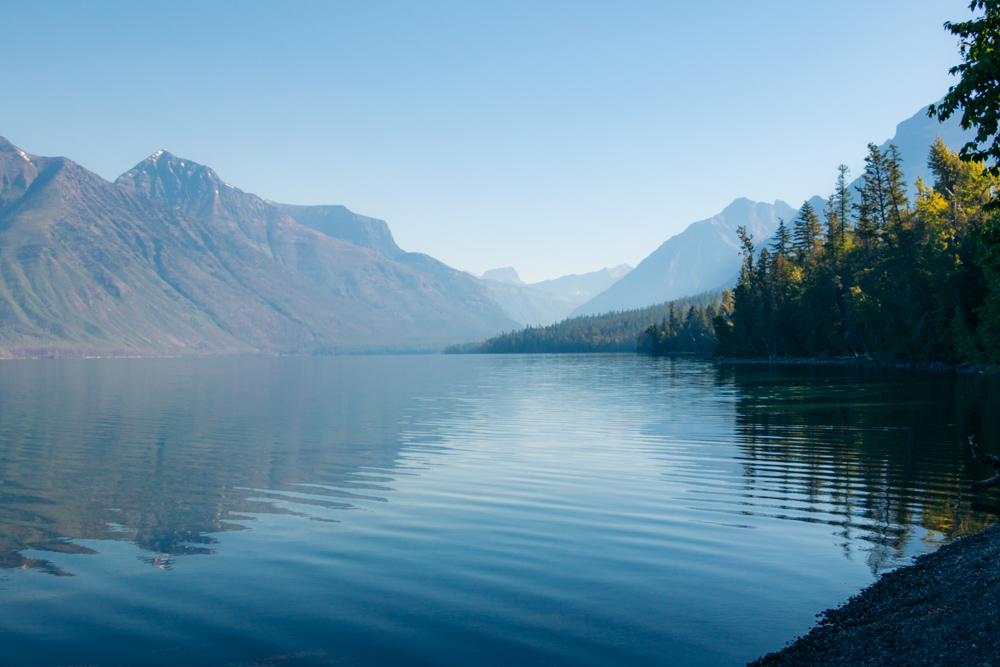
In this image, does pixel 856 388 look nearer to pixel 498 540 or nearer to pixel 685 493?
pixel 685 493

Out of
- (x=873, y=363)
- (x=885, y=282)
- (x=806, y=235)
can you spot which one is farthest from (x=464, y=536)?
(x=806, y=235)

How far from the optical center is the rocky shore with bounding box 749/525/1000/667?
32.5 feet

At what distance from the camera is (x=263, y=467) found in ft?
108

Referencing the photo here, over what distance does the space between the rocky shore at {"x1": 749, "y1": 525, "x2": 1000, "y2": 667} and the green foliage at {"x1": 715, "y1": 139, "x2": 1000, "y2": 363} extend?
179 feet

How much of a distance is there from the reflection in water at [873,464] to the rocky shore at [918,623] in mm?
2450

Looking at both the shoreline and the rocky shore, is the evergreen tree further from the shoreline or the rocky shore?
the rocky shore

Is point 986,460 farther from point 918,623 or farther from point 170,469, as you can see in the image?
point 170,469

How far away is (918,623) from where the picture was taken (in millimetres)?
11203

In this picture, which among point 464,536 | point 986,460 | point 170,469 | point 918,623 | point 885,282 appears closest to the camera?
point 918,623

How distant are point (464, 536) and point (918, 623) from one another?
12.0m

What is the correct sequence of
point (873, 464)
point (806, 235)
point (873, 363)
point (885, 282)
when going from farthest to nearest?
point (806, 235), point (873, 363), point (885, 282), point (873, 464)

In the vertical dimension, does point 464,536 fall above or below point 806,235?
below

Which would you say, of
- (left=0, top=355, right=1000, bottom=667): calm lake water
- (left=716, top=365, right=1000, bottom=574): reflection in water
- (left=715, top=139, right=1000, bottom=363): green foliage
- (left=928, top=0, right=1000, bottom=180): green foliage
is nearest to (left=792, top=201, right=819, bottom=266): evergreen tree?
(left=715, top=139, right=1000, bottom=363): green foliage

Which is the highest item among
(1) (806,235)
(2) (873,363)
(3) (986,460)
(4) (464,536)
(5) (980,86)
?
(1) (806,235)
